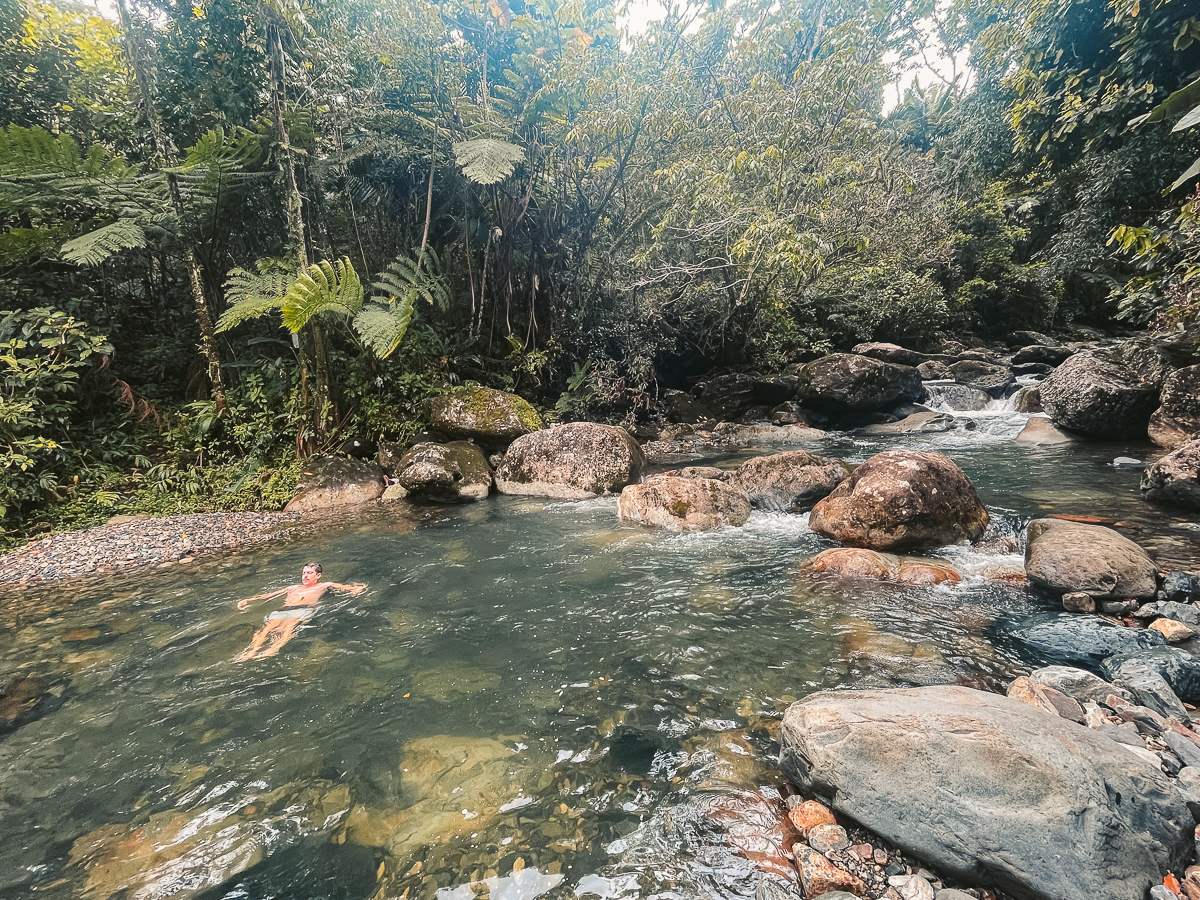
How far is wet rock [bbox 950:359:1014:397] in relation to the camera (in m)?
13.6

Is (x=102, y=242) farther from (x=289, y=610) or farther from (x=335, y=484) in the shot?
(x=289, y=610)

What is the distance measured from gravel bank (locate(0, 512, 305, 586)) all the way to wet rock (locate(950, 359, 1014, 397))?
16.4 meters

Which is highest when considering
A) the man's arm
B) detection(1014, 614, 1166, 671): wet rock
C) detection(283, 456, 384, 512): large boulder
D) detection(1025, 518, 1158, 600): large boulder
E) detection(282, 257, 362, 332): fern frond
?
detection(282, 257, 362, 332): fern frond

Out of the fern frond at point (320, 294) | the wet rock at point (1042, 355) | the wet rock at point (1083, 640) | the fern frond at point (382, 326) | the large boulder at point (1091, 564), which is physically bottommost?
the wet rock at point (1083, 640)

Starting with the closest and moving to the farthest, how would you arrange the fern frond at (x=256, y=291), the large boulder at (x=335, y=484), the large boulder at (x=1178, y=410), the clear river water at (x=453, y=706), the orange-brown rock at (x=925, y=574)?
1. the clear river water at (x=453, y=706)
2. the orange-brown rock at (x=925, y=574)
3. the fern frond at (x=256, y=291)
4. the large boulder at (x=1178, y=410)
5. the large boulder at (x=335, y=484)

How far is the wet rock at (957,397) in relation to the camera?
13.3 m

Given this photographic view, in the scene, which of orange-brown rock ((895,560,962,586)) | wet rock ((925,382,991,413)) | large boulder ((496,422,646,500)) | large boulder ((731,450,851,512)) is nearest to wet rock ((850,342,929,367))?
wet rock ((925,382,991,413))

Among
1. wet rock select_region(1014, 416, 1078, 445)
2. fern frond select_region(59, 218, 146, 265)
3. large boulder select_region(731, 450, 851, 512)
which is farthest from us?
wet rock select_region(1014, 416, 1078, 445)

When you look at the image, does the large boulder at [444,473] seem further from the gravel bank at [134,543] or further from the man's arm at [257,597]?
the man's arm at [257,597]

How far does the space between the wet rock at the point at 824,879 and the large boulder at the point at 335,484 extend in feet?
24.6

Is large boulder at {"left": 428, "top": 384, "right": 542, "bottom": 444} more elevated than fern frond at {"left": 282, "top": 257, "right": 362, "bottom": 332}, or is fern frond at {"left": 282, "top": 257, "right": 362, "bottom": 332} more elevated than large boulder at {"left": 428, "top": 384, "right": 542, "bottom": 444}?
fern frond at {"left": 282, "top": 257, "right": 362, "bottom": 332}

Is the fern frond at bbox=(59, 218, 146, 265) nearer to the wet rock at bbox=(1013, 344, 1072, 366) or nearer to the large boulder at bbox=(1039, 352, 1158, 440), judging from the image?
the large boulder at bbox=(1039, 352, 1158, 440)

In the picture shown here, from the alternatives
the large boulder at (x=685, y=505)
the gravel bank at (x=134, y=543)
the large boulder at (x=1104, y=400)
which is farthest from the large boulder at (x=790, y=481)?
the gravel bank at (x=134, y=543)

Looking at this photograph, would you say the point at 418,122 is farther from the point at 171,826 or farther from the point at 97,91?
the point at 171,826
